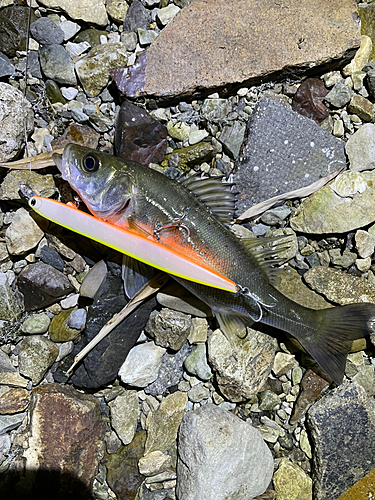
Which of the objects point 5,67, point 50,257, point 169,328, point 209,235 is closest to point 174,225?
point 209,235

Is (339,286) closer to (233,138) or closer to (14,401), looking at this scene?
(233,138)

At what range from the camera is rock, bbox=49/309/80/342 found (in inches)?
116

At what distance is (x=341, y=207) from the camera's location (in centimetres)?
297

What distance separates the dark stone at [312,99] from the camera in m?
3.06

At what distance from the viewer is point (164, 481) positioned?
9.46 feet

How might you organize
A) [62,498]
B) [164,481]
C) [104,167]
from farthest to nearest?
[164,481]
[62,498]
[104,167]

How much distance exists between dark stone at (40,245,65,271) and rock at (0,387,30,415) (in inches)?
37.8

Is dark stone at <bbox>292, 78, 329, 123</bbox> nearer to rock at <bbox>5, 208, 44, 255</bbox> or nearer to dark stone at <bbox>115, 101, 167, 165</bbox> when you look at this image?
dark stone at <bbox>115, 101, 167, 165</bbox>

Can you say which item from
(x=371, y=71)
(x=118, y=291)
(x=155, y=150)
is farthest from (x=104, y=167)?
(x=371, y=71)

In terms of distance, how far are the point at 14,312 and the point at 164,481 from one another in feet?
5.57

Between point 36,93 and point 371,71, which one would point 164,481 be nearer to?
point 36,93

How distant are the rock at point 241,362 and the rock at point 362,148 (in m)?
1.51

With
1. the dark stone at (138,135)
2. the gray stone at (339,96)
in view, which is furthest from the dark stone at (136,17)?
the gray stone at (339,96)

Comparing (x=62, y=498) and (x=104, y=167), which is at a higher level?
(x=104, y=167)
